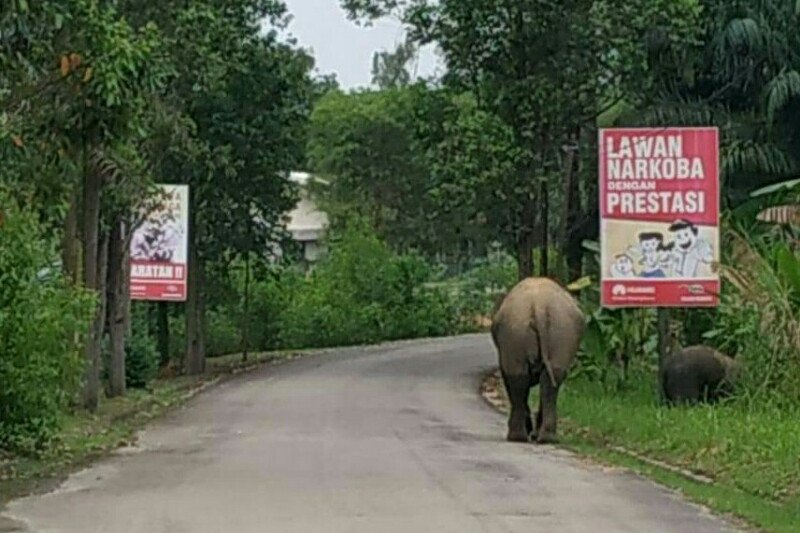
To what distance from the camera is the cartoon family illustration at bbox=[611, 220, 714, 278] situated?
24.6m

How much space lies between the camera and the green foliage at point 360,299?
59719 mm

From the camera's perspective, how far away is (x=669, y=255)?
2472 centimetres

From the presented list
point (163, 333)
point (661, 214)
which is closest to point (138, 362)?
point (163, 333)

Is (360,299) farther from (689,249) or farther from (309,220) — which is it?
(689,249)

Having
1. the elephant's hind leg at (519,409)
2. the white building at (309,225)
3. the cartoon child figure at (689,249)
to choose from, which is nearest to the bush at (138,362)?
the elephant's hind leg at (519,409)

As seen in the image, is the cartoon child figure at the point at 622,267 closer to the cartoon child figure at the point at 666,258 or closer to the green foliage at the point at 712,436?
the cartoon child figure at the point at 666,258

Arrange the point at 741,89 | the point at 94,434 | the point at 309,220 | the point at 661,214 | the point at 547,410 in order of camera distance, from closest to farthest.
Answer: the point at 547,410, the point at 94,434, the point at 661,214, the point at 741,89, the point at 309,220

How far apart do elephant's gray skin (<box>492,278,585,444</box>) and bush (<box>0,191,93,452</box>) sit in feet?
19.2

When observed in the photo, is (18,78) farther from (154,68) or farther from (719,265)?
(719,265)

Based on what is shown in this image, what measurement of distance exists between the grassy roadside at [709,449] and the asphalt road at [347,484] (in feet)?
1.61

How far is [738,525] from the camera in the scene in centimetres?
1371

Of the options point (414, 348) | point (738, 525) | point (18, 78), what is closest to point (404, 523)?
point (738, 525)

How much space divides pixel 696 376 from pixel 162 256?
13222 millimetres

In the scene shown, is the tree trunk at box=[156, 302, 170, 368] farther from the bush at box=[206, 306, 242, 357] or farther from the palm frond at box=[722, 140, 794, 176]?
the palm frond at box=[722, 140, 794, 176]
